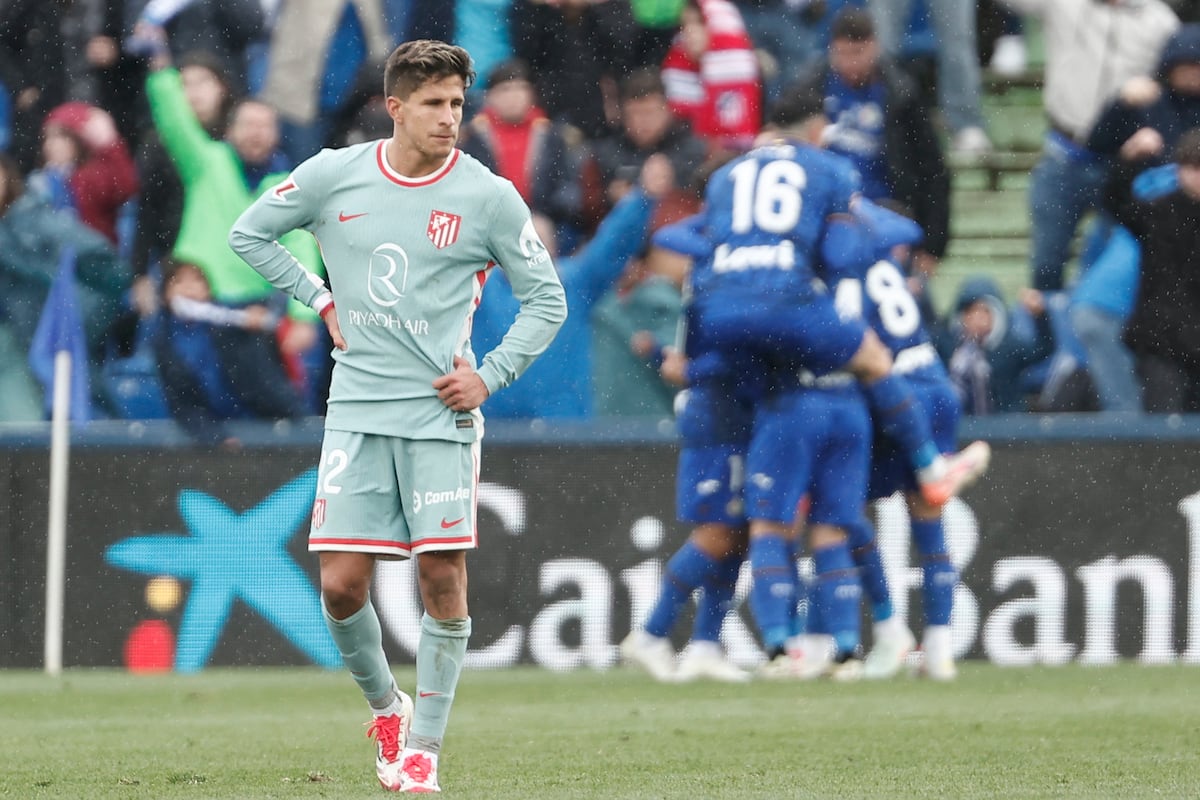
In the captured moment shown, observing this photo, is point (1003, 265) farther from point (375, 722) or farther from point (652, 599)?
point (375, 722)

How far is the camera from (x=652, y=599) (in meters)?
11.5

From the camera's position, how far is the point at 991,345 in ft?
41.8

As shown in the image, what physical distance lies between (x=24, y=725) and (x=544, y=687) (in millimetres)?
2588

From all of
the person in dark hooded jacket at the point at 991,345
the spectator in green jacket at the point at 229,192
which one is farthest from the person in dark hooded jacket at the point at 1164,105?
the spectator in green jacket at the point at 229,192

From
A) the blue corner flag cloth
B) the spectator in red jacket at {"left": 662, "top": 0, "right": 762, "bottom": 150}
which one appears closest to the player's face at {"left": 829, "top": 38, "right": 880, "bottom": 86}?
the spectator in red jacket at {"left": 662, "top": 0, "right": 762, "bottom": 150}

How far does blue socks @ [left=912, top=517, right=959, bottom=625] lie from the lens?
10203 mm

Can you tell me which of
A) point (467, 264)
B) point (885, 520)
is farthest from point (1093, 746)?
point (885, 520)

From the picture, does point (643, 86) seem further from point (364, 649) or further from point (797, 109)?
point (364, 649)

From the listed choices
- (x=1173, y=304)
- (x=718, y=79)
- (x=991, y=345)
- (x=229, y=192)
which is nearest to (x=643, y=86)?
(x=718, y=79)

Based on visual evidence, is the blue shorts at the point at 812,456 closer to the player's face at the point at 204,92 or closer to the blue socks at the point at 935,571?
the blue socks at the point at 935,571

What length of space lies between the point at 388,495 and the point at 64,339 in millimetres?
6210

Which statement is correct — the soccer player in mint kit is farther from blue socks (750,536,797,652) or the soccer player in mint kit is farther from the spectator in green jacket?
the spectator in green jacket

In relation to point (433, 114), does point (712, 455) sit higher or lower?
lower

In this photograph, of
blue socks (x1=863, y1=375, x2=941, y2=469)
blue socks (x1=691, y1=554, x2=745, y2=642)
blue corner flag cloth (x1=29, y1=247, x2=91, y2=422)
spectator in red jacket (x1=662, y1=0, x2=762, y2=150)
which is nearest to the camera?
blue socks (x1=863, y1=375, x2=941, y2=469)
